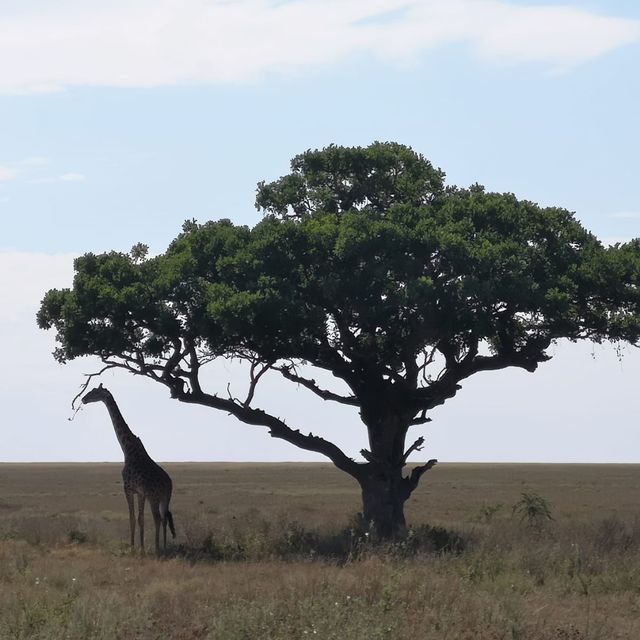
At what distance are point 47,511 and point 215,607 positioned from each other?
97.5 feet

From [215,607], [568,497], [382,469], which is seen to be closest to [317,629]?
[215,607]

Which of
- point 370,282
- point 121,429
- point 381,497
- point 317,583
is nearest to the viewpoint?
point 317,583

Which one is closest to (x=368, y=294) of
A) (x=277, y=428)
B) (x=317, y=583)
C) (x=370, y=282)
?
(x=370, y=282)

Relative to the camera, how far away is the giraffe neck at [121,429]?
25.2 m

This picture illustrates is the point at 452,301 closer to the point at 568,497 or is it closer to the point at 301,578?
the point at 301,578

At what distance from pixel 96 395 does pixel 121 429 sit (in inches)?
46.1

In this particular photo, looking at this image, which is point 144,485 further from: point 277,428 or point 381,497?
point 381,497

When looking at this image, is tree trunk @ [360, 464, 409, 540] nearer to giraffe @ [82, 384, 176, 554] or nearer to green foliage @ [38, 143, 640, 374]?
green foliage @ [38, 143, 640, 374]

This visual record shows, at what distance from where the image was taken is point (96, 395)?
2631 cm

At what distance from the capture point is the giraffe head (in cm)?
2630

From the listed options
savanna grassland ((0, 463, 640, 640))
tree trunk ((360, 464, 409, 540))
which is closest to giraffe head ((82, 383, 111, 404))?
savanna grassland ((0, 463, 640, 640))

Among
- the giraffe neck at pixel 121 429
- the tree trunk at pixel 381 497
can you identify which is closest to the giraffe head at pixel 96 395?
the giraffe neck at pixel 121 429

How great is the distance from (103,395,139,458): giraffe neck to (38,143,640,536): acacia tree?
892 millimetres

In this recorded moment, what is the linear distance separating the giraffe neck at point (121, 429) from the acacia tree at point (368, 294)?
2.93 feet
